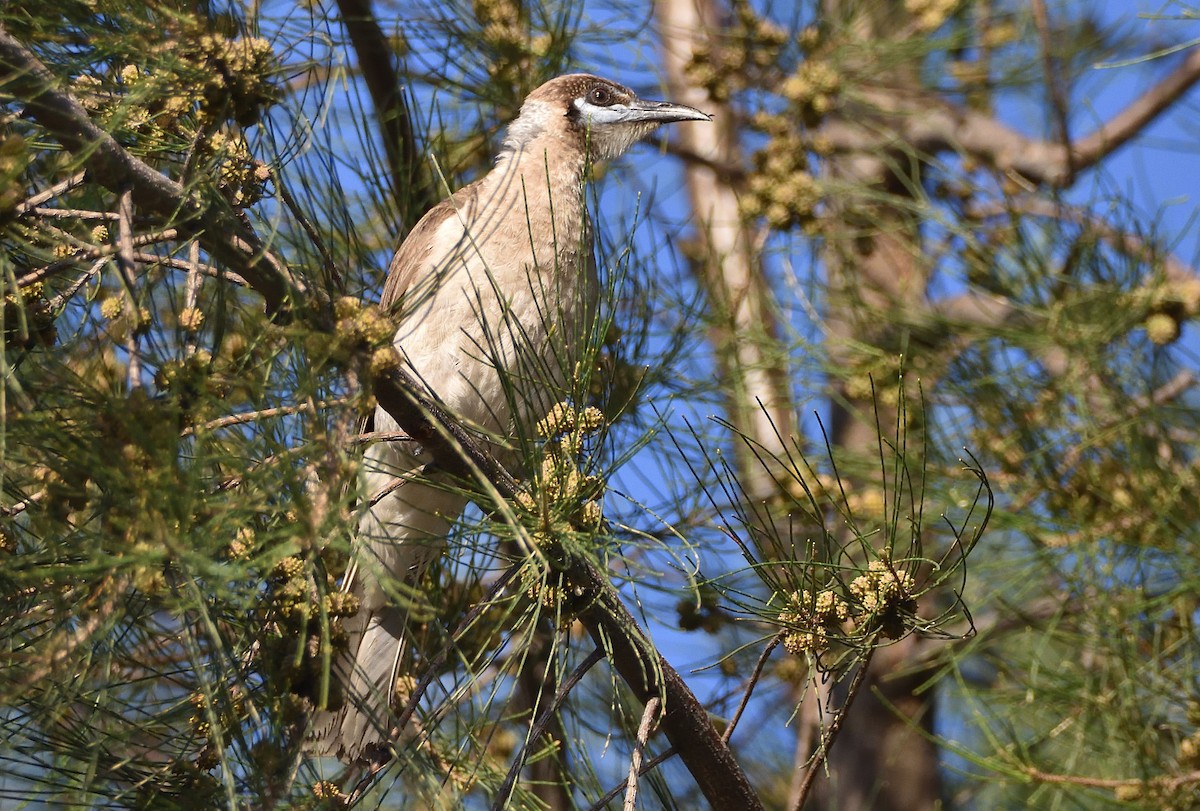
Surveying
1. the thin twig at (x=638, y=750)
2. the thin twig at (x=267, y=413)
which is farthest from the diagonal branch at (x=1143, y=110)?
the thin twig at (x=267, y=413)

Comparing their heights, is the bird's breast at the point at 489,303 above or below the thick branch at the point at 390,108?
below

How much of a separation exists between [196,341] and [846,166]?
3.67m

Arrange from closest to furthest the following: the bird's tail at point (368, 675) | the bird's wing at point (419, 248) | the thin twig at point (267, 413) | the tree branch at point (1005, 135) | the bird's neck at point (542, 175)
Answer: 1. the thin twig at point (267, 413)
2. the bird's tail at point (368, 675)
3. the bird's wing at point (419, 248)
4. the bird's neck at point (542, 175)
5. the tree branch at point (1005, 135)

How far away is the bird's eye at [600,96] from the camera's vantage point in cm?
401

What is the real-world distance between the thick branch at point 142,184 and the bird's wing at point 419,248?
4.51ft

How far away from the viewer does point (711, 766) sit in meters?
2.38

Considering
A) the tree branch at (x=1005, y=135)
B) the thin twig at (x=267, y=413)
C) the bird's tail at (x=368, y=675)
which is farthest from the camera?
the tree branch at (x=1005, y=135)

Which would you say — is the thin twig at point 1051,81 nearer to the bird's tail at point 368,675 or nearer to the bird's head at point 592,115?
the bird's head at point 592,115

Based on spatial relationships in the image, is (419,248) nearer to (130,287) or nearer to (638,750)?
(638,750)

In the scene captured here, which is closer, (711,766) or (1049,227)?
(711,766)

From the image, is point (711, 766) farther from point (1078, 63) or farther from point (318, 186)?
point (1078, 63)

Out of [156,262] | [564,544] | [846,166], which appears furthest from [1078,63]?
[156,262]

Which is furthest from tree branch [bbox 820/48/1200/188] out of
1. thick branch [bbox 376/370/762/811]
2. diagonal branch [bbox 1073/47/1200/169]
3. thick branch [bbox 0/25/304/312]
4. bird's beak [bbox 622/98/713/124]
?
thick branch [bbox 0/25/304/312]

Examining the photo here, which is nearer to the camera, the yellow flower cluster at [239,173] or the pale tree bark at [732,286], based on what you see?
the yellow flower cluster at [239,173]
